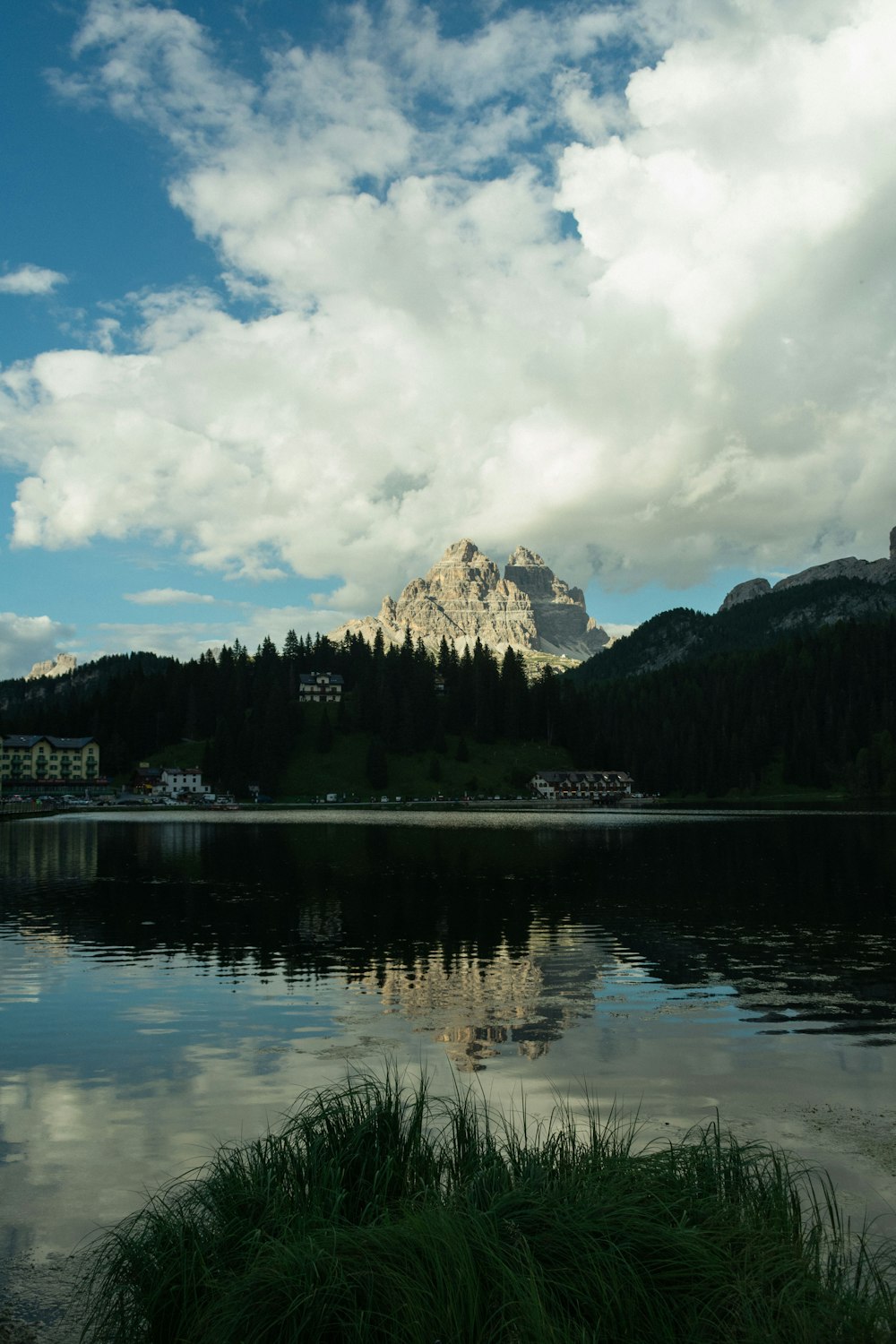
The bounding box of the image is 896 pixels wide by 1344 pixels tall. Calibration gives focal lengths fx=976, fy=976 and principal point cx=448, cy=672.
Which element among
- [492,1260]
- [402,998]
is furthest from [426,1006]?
[492,1260]

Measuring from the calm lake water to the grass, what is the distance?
3.62 meters

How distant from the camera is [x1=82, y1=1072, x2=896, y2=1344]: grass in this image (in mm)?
9203

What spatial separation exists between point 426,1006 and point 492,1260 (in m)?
20.0

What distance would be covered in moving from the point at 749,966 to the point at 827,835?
79.5 m

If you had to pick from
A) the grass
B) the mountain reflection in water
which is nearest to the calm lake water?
the mountain reflection in water

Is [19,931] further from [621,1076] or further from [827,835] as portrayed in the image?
[827,835]

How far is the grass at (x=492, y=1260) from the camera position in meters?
9.20

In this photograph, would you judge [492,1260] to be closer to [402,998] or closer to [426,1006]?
[426,1006]

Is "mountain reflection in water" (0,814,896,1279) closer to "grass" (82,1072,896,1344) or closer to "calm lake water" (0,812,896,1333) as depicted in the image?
"calm lake water" (0,812,896,1333)

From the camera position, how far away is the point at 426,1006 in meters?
29.3

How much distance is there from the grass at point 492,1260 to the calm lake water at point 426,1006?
11.9 feet

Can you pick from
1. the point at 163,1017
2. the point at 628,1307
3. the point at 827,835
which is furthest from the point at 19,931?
the point at 827,835

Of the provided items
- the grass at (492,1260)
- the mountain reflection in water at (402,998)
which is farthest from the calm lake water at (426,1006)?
the grass at (492,1260)

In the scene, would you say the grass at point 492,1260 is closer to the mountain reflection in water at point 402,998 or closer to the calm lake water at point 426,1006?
the calm lake water at point 426,1006
